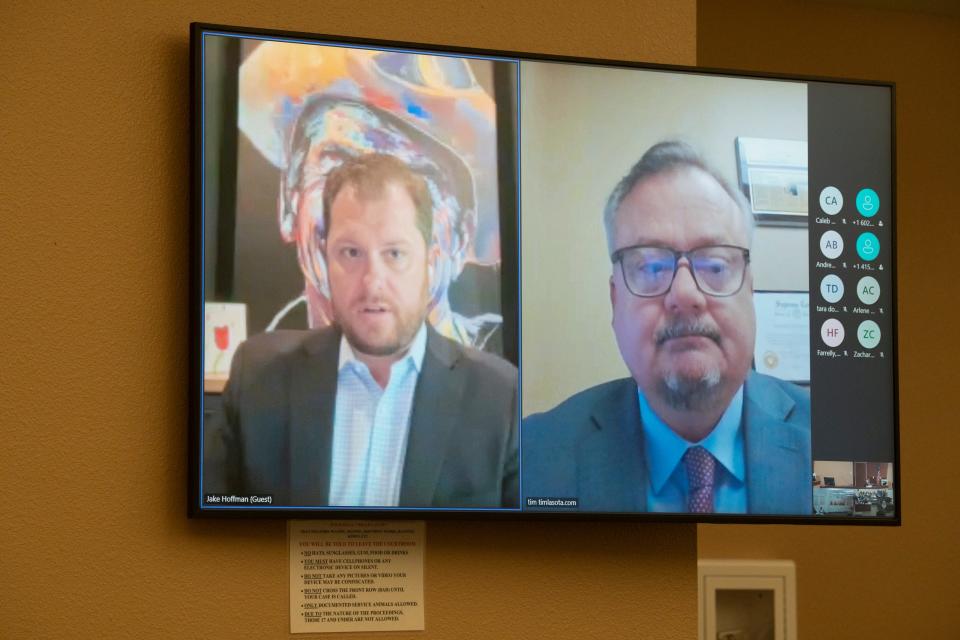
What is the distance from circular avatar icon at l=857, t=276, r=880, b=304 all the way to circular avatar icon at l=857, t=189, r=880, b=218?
0.11 metres

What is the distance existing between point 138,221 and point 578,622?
3.11 ft

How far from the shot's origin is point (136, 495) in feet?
6.01

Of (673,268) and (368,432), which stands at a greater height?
(673,268)

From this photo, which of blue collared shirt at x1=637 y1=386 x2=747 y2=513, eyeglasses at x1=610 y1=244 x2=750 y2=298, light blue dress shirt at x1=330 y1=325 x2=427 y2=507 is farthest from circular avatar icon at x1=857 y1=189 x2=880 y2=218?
light blue dress shirt at x1=330 y1=325 x2=427 y2=507

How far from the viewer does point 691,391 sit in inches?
78.9

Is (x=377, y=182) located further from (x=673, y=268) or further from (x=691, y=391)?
(x=691, y=391)

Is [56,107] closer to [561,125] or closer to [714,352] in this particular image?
[561,125]

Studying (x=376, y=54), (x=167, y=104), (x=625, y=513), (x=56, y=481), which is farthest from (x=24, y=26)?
(x=625, y=513)

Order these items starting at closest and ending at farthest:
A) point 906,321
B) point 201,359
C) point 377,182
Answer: point 201,359, point 377,182, point 906,321

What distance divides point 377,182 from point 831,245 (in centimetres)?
78

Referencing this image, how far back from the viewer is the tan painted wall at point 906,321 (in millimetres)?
2936

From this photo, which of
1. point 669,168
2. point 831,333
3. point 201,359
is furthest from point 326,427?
point 831,333

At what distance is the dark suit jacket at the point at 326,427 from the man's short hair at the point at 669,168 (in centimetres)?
36

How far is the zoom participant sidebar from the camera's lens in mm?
2039
